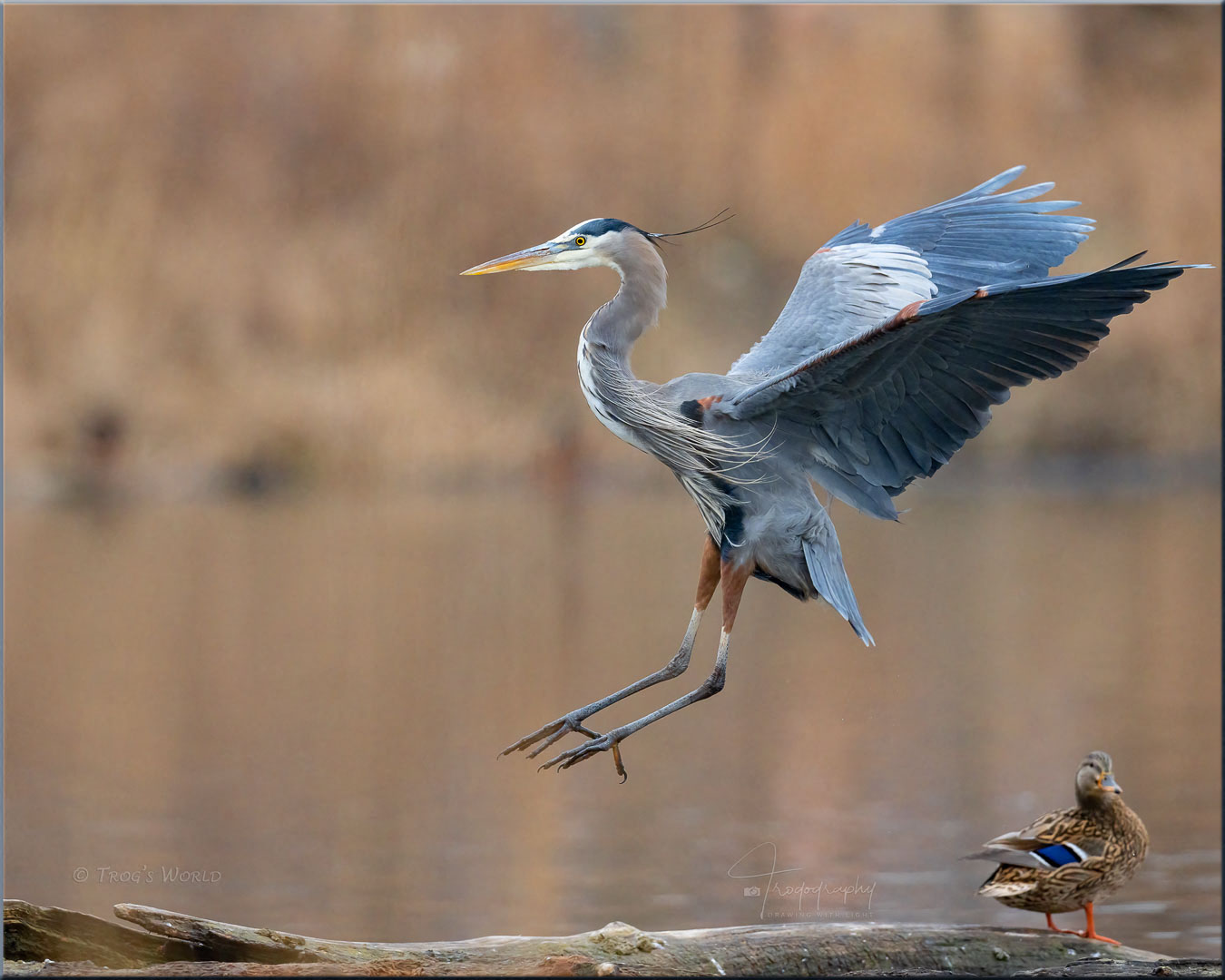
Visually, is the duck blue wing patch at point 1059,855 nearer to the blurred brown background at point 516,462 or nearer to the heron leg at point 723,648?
the heron leg at point 723,648

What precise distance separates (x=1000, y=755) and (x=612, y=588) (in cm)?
957

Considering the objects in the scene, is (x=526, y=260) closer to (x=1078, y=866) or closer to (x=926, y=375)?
(x=926, y=375)

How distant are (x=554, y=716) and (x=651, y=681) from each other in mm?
7534

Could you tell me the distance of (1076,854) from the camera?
6023 millimetres

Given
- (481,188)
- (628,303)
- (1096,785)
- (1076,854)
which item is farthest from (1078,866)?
(481,188)

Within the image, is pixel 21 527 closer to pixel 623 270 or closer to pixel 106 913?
pixel 106 913

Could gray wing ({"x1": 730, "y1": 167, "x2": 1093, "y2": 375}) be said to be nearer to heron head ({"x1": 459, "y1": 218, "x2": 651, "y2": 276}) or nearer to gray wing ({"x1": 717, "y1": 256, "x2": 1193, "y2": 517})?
gray wing ({"x1": 717, "y1": 256, "x2": 1193, "y2": 517})

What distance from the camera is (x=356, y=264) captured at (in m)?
43.1

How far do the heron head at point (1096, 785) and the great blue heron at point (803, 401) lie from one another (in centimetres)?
133

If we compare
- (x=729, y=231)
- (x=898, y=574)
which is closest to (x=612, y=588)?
(x=898, y=574)

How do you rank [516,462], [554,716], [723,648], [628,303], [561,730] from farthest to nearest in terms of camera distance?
[516,462]
[554,716]
[628,303]
[723,648]
[561,730]

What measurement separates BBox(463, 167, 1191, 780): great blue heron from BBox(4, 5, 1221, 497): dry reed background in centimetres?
3272

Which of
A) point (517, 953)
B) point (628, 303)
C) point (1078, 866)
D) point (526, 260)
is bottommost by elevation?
point (517, 953)

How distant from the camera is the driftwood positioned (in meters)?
4.65
